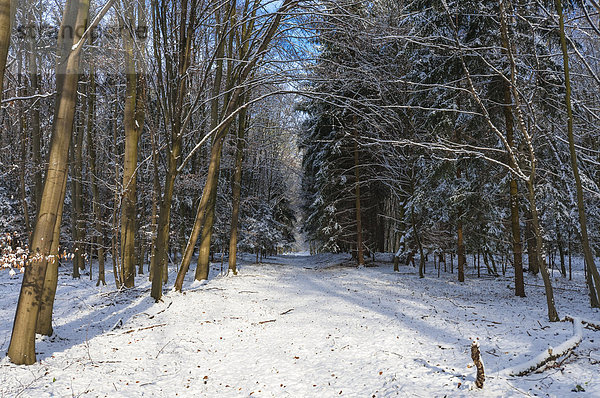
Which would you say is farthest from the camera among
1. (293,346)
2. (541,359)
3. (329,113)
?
(329,113)

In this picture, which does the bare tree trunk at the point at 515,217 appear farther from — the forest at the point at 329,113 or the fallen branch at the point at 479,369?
the fallen branch at the point at 479,369

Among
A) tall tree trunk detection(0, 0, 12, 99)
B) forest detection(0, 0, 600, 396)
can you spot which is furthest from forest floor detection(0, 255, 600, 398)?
tall tree trunk detection(0, 0, 12, 99)

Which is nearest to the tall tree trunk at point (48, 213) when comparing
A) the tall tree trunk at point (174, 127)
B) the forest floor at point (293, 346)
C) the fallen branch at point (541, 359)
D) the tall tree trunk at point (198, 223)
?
the forest floor at point (293, 346)

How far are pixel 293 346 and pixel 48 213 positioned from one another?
4.16 m

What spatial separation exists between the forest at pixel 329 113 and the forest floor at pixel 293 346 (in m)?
0.32

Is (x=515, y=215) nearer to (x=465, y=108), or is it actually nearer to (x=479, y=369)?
(x=465, y=108)

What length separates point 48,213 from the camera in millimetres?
4758

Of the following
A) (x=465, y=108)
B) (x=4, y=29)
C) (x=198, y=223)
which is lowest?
(x=198, y=223)

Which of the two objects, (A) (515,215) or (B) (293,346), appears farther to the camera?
(A) (515,215)

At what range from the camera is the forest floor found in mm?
4254

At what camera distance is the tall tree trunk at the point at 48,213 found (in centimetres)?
455

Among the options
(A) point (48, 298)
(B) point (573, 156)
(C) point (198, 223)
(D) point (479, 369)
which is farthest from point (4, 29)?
(B) point (573, 156)

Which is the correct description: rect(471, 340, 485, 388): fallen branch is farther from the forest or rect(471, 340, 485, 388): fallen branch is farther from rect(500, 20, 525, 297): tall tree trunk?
rect(500, 20, 525, 297): tall tree trunk

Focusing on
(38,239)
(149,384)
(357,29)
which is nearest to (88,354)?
(149,384)
